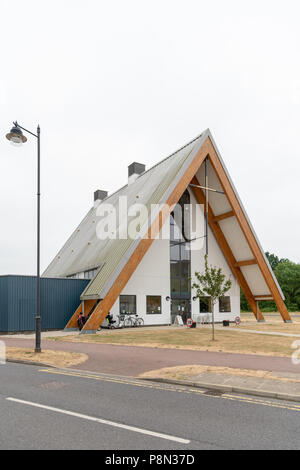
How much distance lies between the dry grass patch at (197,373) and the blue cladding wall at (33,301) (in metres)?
16.5

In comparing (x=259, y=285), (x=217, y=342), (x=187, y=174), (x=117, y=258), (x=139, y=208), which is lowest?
(x=217, y=342)

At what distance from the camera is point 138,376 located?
9.97 m

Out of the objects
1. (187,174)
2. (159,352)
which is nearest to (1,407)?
(159,352)

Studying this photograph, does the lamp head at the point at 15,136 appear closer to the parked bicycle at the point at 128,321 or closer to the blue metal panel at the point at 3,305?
the blue metal panel at the point at 3,305

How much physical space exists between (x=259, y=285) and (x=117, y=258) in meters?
15.0

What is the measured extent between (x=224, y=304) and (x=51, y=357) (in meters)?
23.9

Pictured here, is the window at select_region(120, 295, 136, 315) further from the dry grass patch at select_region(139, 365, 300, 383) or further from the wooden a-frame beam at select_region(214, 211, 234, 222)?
the dry grass patch at select_region(139, 365, 300, 383)

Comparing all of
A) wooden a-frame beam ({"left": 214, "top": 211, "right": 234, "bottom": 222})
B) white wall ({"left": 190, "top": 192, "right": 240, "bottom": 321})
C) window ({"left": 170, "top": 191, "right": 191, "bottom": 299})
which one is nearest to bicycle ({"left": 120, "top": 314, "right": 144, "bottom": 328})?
window ({"left": 170, "top": 191, "right": 191, "bottom": 299})

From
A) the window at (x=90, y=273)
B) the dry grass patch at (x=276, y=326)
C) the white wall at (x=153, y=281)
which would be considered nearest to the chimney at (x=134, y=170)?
the white wall at (x=153, y=281)

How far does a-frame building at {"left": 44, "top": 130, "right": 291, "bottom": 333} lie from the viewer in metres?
24.7

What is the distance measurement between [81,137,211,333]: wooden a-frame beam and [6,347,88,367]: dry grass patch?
738 centimetres

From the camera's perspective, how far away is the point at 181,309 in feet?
104

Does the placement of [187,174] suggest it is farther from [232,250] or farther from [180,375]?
[180,375]

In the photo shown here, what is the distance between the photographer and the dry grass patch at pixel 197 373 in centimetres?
948
